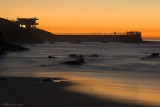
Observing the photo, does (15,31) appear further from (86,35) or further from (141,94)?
(141,94)

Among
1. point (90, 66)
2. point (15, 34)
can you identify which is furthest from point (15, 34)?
point (90, 66)

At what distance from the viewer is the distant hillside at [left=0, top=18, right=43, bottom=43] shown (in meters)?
117

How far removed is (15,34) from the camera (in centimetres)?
11969

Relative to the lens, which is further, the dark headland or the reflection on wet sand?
the dark headland

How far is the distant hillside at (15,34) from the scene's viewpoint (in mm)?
117312

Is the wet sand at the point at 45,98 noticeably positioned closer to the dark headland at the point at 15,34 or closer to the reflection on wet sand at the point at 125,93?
the reflection on wet sand at the point at 125,93

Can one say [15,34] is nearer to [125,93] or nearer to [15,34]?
[15,34]

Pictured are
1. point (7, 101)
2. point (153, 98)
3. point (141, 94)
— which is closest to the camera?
point (7, 101)

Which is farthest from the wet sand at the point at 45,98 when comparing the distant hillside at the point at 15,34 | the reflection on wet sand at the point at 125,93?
the distant hillside at the point at 15,34

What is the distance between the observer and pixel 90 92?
1097 cm

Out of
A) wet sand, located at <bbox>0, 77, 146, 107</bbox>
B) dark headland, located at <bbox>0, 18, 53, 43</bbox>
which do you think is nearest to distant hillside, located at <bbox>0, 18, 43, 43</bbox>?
dark headland, located at <bbox>0, 18, 53, 43</bbox>

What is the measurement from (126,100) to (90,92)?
6.08 ft

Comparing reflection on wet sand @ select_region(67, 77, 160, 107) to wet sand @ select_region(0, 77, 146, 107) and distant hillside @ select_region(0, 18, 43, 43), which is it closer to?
wet sand @ select_region(0, 77, 146, 107)

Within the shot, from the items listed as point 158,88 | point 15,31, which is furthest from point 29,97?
point 15,31
